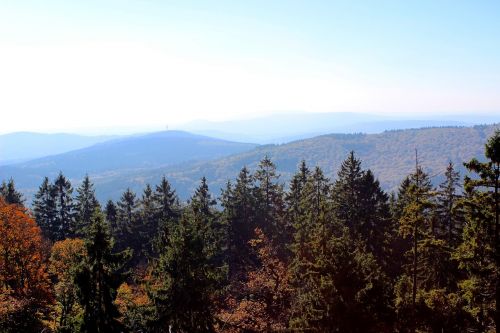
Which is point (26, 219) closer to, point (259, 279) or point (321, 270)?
point (259, 279)

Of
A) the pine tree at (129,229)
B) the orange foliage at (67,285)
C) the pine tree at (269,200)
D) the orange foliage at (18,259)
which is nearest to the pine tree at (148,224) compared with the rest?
the pine tree at (129,229)

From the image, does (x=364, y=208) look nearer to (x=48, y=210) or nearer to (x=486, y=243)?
(x=486, y=243)

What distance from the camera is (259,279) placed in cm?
3359

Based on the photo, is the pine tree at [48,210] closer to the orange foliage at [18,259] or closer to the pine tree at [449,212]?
the orange foliage at [18,259]

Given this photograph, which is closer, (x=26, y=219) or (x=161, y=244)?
(x=161, y=244)

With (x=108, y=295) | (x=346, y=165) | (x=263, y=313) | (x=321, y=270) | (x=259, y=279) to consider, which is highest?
(x=346, y=165)

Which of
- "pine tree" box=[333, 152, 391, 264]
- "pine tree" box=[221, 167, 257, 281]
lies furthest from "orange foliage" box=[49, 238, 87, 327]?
"pine tree" box=[333, 152, 391, 264]

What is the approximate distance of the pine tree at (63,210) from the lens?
61.8 m

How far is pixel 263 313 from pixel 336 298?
13771 mm

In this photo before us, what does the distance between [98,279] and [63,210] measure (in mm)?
44291

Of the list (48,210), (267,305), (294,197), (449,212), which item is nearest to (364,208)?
(449,212)

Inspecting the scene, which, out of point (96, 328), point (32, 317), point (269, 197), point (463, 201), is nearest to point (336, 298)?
point (463, 201)

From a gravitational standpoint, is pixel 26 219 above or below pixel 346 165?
below

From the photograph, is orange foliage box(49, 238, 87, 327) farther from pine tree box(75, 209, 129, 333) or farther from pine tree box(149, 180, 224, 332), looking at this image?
pine tree box(149, 180, 224, 332)
